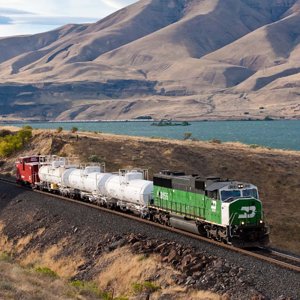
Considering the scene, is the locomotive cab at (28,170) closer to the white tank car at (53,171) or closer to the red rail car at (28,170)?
the red rail car at (28,170)

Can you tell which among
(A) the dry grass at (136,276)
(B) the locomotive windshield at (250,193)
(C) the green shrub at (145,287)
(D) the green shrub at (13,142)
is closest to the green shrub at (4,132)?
(D) the green shrub at (13,142)

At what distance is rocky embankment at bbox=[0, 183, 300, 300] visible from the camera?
82.6 ft

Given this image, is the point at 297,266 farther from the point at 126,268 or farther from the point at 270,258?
the point at 126,268

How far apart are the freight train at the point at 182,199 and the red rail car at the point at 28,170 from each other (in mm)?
5902

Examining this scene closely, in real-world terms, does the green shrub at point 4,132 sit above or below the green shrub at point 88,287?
above

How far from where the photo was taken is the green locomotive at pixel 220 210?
102 feet

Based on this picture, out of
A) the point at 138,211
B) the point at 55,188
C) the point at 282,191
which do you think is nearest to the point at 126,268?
the point at 138,211

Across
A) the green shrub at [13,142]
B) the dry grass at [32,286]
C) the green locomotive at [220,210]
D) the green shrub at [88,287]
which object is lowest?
the green shrub at [88,287]

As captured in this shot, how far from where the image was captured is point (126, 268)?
29.8 m

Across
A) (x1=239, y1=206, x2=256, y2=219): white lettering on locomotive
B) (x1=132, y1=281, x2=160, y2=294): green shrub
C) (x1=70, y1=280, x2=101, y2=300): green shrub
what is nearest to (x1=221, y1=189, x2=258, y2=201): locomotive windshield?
(x1=239, y1=206, x2=256, y2=219): white lettering on locomotive

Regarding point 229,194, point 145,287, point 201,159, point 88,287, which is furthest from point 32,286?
point 201,159

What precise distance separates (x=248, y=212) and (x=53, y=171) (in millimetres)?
28165

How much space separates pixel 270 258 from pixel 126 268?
7217mm

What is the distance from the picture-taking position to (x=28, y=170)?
61469 millimetres
